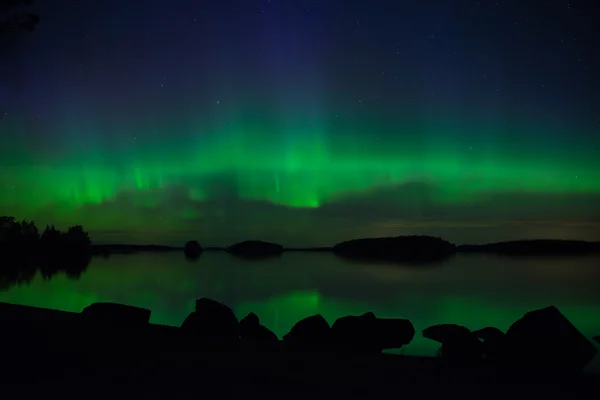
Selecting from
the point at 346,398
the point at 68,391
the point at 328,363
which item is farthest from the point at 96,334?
the point at 346,398

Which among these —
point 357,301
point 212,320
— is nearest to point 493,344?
point 212,320

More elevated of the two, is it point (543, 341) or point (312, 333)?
point (543, 341)

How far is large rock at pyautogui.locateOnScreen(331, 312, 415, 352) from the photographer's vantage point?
11586 mm

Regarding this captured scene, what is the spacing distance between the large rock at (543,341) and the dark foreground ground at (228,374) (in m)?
3.65

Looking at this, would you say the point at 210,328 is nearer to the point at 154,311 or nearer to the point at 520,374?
the point at 520,374

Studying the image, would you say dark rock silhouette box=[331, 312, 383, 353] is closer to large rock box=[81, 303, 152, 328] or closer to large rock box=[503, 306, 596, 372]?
large rock box=[503, 306, 596, 372]

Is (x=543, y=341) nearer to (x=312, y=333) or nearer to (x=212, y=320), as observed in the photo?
(x=312, y=333)

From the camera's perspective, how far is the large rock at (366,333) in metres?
11.6

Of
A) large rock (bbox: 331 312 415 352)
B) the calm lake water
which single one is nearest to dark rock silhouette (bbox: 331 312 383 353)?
large rock (bbox: 331 312 415 352)

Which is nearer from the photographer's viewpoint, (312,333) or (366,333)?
(312,333)

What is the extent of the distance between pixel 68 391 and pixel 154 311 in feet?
57.4

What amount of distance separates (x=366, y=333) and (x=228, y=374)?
6373 millimetres

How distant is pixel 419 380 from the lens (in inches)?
239

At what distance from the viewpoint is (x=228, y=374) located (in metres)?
6.20
